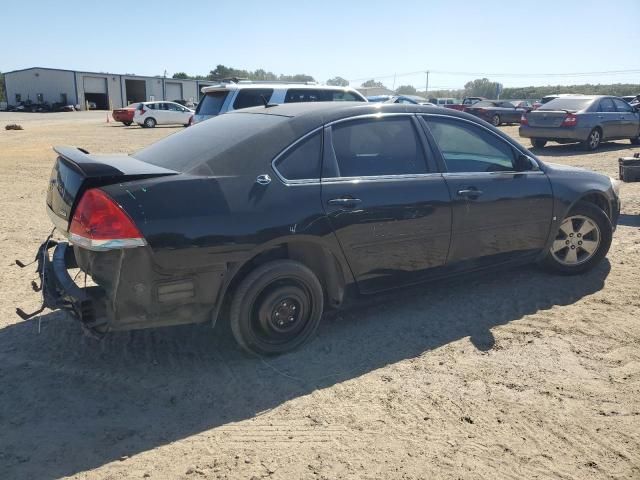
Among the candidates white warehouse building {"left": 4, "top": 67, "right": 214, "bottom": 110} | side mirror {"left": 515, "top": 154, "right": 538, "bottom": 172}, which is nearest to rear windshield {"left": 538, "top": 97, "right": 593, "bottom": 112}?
side mirror {"left": 515, "top": 154, "right": 538, "bottom": 172}

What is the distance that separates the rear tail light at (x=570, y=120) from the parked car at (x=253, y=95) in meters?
6.44

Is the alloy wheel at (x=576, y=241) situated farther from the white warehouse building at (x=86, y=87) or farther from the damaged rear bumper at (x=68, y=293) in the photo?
the white warehouse building at (x=86, y=87)

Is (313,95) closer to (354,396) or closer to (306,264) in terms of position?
(306,264)

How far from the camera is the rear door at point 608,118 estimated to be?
15.6m

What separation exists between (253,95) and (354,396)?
8.56m

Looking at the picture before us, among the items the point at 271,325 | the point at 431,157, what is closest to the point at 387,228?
the point at 431,157

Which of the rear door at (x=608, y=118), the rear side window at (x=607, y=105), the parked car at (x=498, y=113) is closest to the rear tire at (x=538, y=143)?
the rear door at (x=608, y=118)

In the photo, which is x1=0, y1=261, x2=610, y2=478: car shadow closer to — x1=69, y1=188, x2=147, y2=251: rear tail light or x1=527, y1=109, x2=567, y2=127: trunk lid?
x1=69, y1=188, x2=147, y2=251: rear tail light

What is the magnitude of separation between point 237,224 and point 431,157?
70.6 inches

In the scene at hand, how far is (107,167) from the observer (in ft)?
10.9

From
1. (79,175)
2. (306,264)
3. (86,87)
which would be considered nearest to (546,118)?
(306,264)

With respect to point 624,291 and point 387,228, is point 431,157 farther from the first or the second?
point 624,291

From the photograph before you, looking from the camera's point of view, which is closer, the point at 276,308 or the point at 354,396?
the point at 354,396

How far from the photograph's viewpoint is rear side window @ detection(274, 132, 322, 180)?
12.2ft
